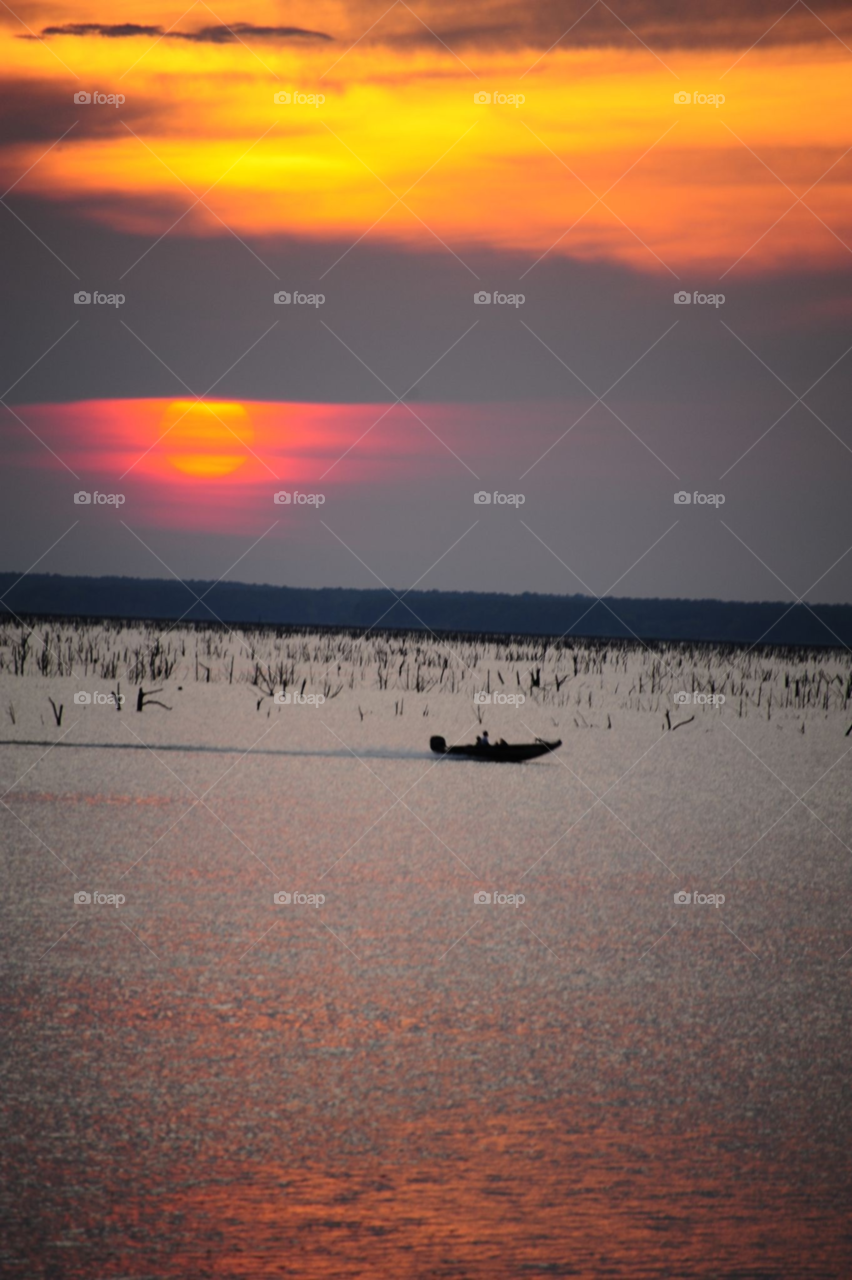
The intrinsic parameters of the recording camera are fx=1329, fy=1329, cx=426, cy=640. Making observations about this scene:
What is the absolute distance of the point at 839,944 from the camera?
6.84m

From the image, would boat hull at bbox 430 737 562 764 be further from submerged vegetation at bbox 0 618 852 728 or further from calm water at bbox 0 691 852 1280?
submerged vegetation at bbox 0 618 852 728

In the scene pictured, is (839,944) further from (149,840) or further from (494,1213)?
(149,840)

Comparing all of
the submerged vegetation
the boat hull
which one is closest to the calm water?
the boat hull

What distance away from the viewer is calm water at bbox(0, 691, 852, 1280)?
3562 mm

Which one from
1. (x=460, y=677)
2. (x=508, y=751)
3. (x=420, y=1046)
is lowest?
(x=420, y=1046)

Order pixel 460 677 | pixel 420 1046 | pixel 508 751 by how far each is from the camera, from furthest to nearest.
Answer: pixel 460 677, pixel 508 751, pixel 420 1046

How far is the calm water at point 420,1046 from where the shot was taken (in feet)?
11.7

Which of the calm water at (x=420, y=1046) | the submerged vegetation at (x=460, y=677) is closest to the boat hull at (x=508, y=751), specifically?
the calm water at (x=420, y=1046)

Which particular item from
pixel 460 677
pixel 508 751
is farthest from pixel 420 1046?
pixel 460 677

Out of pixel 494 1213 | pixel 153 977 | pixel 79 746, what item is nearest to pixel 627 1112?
pixel 494 1213

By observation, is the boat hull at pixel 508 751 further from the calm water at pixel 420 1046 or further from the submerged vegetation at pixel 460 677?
the submerged vegetation at pixel 460 677

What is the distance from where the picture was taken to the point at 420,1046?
16.4ft

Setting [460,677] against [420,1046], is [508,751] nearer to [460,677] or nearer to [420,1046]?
[420,1046]

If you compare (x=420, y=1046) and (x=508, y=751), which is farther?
(x=508, y=751)
